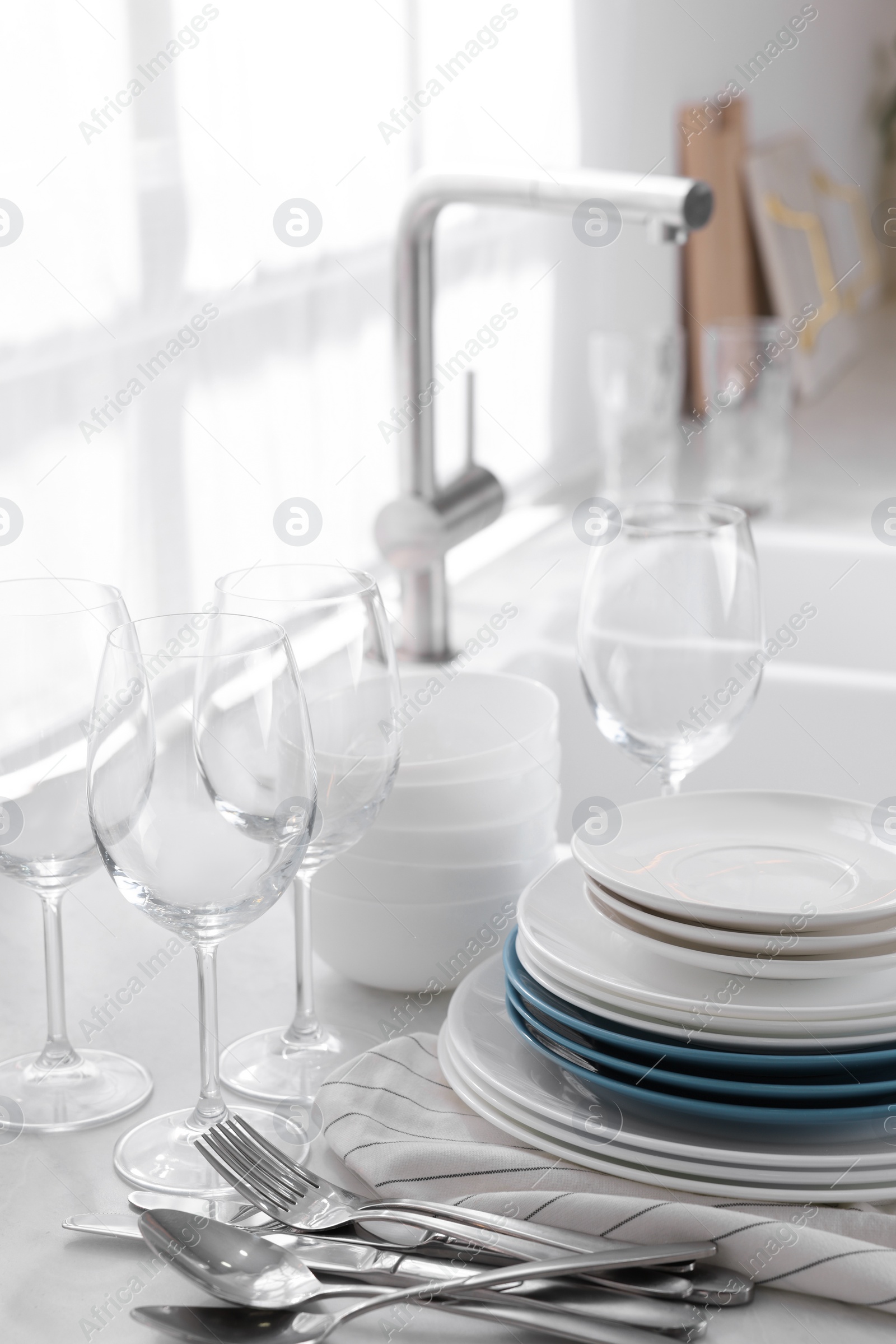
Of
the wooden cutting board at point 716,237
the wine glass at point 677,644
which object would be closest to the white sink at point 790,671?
the wine glass at point 677,644

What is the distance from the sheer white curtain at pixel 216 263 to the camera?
101 centimetres

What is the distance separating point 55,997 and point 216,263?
74 centimetres

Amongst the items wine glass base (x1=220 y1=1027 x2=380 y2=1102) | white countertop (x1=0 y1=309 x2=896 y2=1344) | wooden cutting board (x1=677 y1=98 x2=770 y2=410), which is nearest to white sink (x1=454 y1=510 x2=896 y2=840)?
white countertop (x1=0 y1=309 x2=896 y2=1344)

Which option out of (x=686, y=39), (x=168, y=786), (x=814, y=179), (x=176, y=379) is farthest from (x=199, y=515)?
(x=814, y=179)

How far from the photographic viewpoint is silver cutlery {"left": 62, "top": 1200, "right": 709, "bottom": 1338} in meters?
0.46

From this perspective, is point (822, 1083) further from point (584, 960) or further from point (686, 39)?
point (686, 39)

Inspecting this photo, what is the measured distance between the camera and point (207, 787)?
54 centimetres

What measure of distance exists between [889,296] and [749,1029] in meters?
3.14

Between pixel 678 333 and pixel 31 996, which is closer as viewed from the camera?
pixel 31 996

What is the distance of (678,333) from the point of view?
1.60 m

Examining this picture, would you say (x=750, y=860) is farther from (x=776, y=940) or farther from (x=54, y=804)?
(x=54, y=804)

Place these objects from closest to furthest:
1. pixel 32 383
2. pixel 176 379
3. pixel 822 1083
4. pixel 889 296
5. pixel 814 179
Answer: pixel 822 1083
pixel 32 383
pixel 176 379
pixel 814 179
pixel 889 296

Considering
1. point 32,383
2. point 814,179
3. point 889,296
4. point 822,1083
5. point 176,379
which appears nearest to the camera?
point 822,1083

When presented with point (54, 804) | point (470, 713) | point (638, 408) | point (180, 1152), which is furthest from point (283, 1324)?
point (638, 408)
